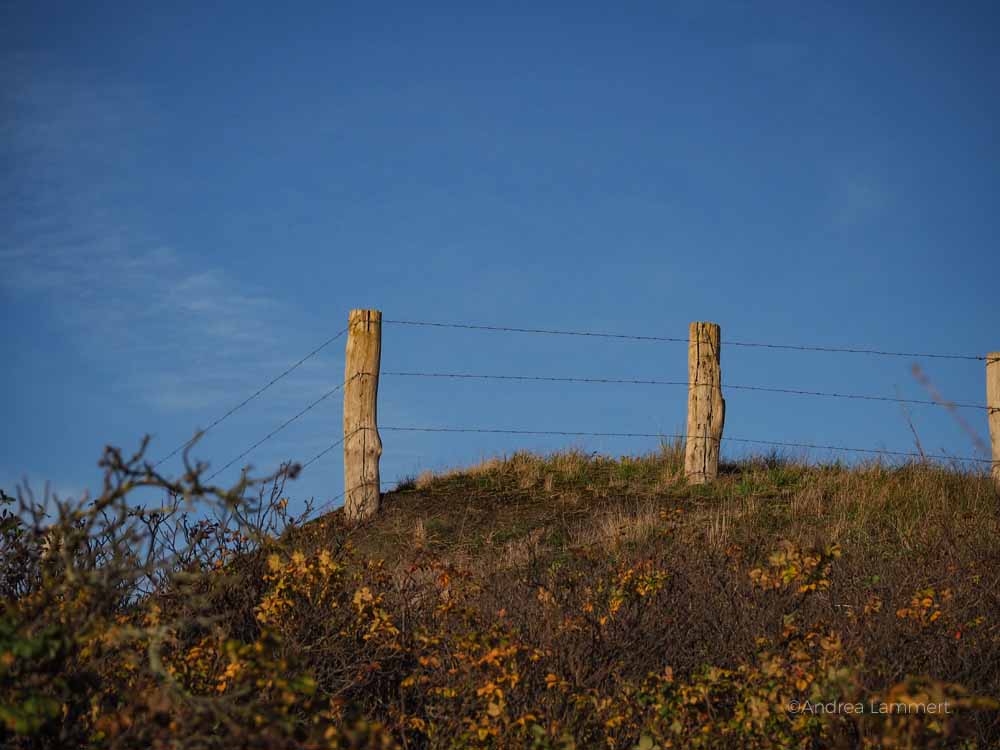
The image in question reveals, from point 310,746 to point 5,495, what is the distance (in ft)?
13.9

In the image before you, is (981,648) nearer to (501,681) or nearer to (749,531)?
(501,681)

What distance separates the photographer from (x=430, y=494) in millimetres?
12133

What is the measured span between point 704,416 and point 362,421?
4095 millimetres

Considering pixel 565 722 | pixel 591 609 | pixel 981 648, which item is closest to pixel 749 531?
pixel 981 648

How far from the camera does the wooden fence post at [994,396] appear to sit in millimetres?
12539

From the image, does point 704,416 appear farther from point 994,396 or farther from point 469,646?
point 469,646

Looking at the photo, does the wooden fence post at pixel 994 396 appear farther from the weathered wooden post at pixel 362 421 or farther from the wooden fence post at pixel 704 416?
the weathered wooden post at pixel 362 421

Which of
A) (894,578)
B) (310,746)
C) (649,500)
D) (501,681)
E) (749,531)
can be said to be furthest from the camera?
(649,500)

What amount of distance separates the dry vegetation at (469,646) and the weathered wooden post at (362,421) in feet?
12.8

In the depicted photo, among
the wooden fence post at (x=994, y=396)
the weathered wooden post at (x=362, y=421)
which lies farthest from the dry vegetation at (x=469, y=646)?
the wooden fence post at (x=994, y=396)

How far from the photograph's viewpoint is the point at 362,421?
1146cm

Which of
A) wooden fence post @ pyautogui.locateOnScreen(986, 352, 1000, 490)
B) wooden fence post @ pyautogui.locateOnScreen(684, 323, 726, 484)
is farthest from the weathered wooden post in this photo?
wooden fence post @ pyautogui.locateOnScreen(986, 352, 1000, 490)

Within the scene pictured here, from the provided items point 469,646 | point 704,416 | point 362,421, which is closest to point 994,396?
point 704,416

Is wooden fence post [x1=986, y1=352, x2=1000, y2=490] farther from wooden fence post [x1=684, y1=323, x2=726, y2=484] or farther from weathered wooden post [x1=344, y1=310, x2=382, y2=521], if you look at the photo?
weathered wooden post [x1=344, y1=310, x2=382, y2=521]
